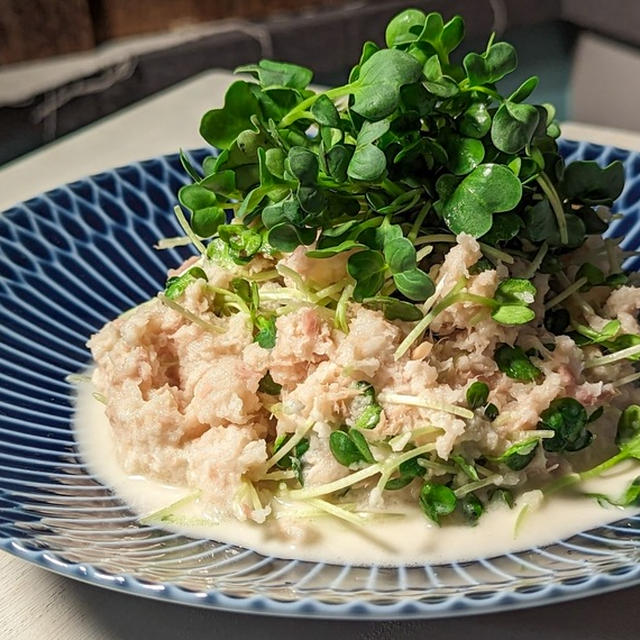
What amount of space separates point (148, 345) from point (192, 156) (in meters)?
0.74

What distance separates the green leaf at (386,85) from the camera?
108 cm

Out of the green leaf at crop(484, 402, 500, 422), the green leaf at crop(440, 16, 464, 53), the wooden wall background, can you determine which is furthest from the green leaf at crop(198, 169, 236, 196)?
the wooden wall background

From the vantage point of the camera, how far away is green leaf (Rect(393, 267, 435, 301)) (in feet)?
3.57

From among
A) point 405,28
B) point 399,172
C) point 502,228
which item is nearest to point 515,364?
point 502,228

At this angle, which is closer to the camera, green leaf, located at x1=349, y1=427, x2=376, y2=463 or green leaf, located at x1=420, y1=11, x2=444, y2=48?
green leaf, located at x1=349, y1=427, x2=376, y2=463

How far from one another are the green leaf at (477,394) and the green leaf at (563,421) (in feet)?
0.24

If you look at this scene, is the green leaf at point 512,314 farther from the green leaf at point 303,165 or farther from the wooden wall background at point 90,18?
the wooden wall background at point 90,18

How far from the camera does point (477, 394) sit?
1104 millimetres

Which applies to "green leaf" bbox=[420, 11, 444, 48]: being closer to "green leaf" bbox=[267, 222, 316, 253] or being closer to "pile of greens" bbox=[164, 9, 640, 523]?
A: "pile of greens" bbox=[164, 9, 640, 523]

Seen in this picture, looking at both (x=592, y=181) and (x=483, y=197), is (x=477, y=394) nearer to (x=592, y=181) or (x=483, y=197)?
(x=483, y=197)

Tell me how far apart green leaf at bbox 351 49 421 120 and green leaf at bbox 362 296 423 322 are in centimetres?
22

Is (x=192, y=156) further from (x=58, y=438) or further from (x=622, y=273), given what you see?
(x=622, y=273)

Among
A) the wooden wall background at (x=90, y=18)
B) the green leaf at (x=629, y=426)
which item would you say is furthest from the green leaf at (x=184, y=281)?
the wooden wall background at (x=90, y=18)

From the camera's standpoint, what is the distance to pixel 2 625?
104cm
